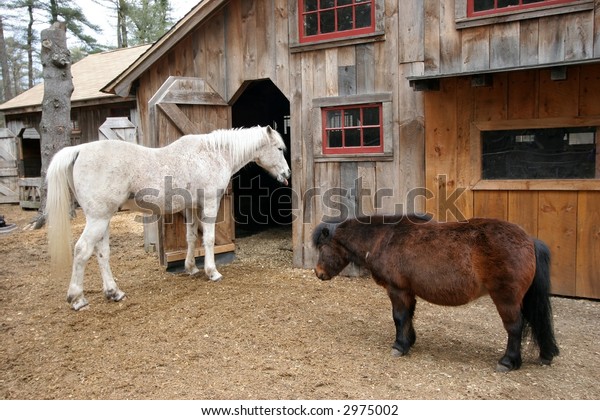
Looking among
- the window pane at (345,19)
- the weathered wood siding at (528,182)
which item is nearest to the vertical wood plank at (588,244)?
the weathered wood siding at (528,182)

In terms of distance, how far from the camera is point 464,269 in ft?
11.4

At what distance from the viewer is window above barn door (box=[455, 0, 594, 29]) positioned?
4.77m

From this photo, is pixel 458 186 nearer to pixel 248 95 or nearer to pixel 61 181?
pixel 61 181

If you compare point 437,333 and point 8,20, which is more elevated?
point 8,20

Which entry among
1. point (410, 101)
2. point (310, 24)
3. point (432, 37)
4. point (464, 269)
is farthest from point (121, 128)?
point (464, 269)

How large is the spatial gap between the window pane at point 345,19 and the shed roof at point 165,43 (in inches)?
71.8

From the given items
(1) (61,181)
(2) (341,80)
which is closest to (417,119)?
(2) (341,80)

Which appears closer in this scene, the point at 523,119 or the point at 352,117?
the point at 523,119

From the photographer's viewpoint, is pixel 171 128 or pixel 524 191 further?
pixel 171 128

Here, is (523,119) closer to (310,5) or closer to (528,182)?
(528,182)

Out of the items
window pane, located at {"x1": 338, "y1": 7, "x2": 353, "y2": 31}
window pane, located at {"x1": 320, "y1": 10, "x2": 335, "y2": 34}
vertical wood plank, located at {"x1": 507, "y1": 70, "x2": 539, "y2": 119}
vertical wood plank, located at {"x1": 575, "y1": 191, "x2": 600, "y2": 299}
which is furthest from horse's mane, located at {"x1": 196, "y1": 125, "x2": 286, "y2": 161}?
vertical wood plank, located at {"x1": 575, "y1": 191, "x2": 600, "y2": 299}

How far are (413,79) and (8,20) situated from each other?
2371 centimetres

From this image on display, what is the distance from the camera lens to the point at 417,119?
5762 mm

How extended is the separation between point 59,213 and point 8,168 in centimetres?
1202
